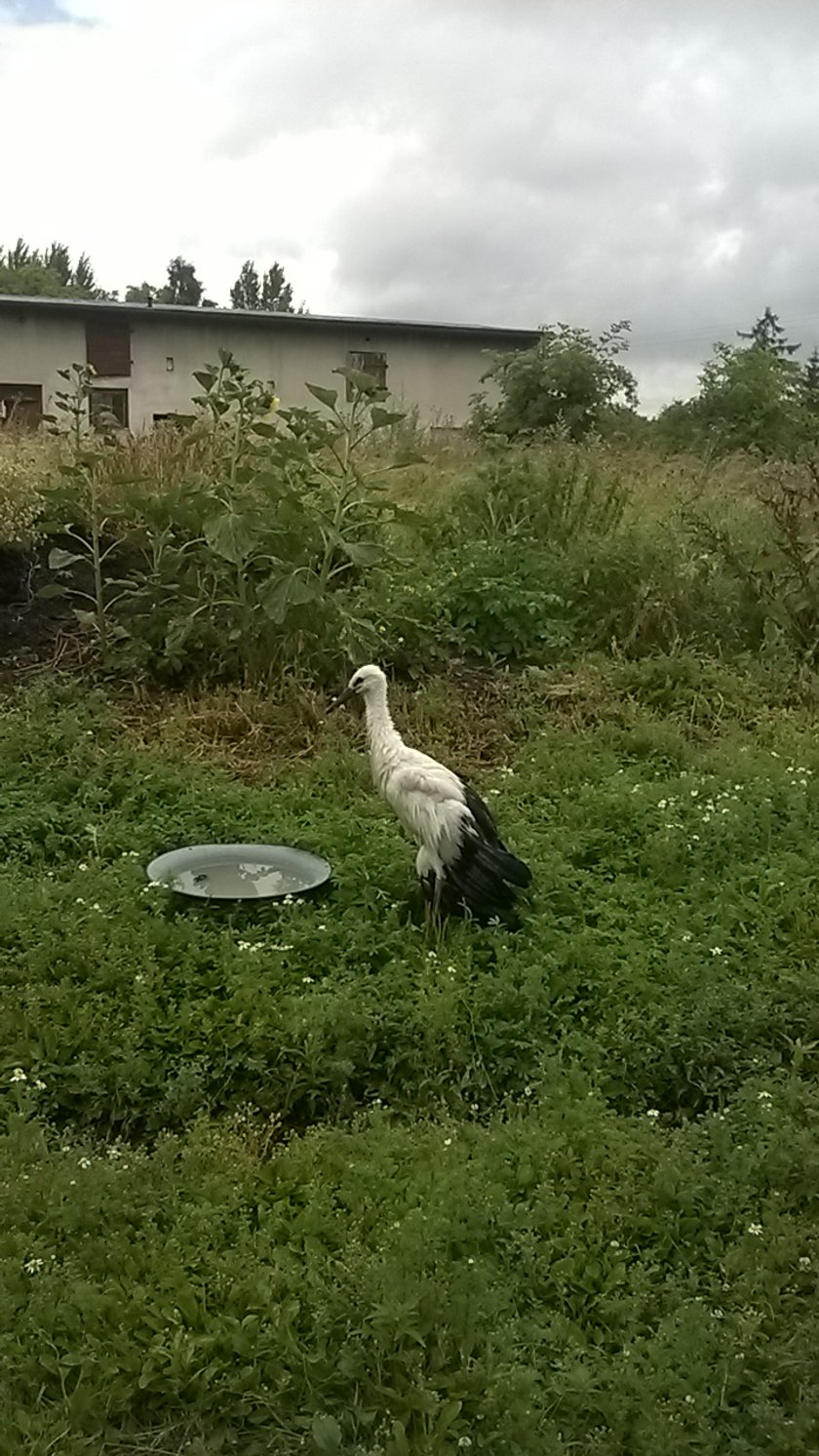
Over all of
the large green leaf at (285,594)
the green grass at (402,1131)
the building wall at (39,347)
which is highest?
the building wall at (39,347)

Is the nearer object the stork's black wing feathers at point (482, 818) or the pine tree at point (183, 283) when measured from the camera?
the stork's black wing feathers at point (482, 818)

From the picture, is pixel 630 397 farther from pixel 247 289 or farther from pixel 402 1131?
pixel 247 289

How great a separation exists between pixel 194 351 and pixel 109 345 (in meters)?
1.65

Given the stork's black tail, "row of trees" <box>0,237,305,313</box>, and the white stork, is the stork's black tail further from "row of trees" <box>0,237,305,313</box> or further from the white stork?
"row of trees" <box>0,237,305,313</box>

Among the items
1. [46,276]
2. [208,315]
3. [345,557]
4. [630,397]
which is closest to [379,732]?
[345,557]

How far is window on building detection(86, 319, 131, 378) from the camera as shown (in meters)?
23.2

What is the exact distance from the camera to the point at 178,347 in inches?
944

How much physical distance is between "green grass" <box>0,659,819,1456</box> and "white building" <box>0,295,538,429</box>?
18.1 meters

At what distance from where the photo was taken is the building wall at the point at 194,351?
2330 cm

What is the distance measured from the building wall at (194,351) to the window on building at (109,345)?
16 centimetres

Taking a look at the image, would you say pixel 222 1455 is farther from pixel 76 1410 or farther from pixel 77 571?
pixel 77 571

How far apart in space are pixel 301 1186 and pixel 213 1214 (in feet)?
0.74

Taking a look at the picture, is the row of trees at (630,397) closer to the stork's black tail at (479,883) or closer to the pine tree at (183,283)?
the stork's black tail at (479,883)

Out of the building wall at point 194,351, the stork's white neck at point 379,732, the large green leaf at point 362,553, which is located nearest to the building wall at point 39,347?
the building wall at point 194,351
